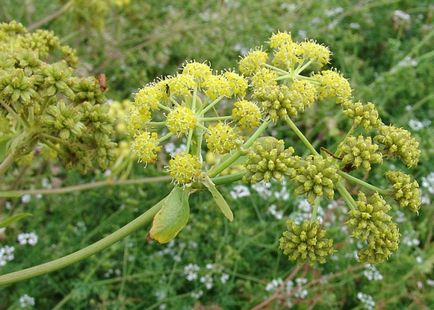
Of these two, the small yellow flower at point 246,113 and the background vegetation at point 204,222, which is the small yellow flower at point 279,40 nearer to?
the small yellow flower at point 246,113

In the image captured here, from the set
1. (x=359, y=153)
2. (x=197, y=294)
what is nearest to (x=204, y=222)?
(x=197, y=294)

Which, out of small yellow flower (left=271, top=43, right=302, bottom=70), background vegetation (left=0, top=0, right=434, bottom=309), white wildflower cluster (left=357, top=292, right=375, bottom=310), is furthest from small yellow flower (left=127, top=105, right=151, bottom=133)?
white wildflower cluster (left=357, top=292, right=375, bottom=310)

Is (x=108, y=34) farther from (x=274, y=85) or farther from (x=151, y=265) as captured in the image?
(x=274, y=85)

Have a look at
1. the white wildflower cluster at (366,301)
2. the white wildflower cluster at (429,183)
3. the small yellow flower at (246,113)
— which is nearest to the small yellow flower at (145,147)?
the small yellow flower at (246,113)

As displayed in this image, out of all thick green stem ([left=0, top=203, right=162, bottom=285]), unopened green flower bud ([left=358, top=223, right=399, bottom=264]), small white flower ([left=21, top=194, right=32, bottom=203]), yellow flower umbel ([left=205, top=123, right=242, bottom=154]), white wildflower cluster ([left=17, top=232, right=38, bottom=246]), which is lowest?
white wildflower cluster ([left=17, top=232, right=38, bottom=246])

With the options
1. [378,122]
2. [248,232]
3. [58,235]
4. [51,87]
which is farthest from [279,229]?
[51,87]

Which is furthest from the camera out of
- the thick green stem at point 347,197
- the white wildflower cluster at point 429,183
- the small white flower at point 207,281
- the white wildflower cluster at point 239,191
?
the white wildflower cluster at point 429,183

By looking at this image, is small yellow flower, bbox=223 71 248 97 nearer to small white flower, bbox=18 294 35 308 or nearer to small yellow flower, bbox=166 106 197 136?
small yellow flower, bbox=166 106 197 136
